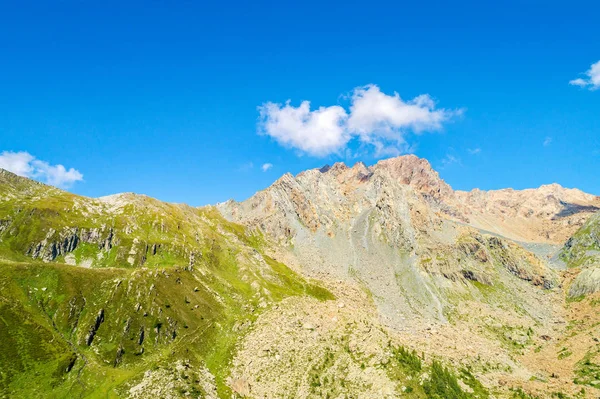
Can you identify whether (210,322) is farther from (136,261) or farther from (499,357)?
(499,357)

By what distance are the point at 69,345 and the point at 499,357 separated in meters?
134

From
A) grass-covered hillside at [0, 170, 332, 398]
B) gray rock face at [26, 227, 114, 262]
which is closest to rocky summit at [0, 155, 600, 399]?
grass-covered hillside at [0, 170, 332, 398]

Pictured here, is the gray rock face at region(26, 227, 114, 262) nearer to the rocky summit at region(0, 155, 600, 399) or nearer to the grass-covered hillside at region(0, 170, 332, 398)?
the grass-covered hillside at region(0, 170, 332, 398)

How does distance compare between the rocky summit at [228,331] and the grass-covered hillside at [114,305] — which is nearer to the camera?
the rocky summit at [228,331]

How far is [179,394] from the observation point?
3349 inches

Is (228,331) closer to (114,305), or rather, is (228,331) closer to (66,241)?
(114,305)

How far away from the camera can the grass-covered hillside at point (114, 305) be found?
9231cm

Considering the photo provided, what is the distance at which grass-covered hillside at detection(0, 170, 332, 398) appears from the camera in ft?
303

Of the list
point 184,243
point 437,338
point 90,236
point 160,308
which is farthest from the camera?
point 184,243

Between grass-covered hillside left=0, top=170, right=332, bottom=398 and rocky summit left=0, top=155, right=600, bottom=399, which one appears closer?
rocky summit left=0, top=155, right=600, bottom=399

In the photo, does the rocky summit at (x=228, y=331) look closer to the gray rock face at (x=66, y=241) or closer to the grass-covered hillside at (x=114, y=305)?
the grass-covered hillside at (x=114, y=305)

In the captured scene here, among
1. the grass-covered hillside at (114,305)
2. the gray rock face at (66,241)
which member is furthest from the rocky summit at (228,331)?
the gray rock face at (66,241)

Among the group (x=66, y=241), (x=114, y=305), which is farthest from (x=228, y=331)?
(x=66, y=241)

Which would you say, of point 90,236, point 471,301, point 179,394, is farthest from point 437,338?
point 90,236
